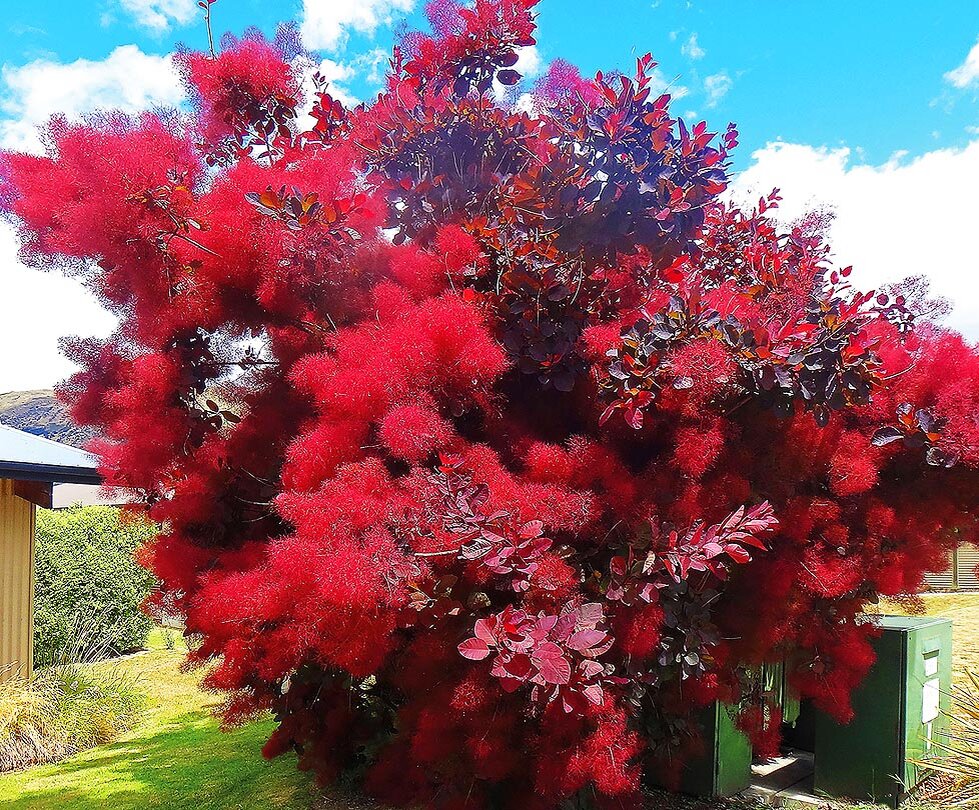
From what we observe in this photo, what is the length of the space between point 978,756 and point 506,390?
319 cm

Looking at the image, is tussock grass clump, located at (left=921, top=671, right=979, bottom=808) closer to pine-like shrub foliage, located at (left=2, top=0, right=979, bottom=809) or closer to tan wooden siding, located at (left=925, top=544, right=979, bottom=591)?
pine-like shrub foliage, located at (left=2, top=0, right=979, bottom=809)

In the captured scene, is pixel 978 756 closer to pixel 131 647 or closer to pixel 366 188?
pixel 366 188

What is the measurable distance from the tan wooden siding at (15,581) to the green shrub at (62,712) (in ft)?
0.94

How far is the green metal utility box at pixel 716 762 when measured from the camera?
4.85 meters

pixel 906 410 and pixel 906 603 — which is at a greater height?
pixel 906 410

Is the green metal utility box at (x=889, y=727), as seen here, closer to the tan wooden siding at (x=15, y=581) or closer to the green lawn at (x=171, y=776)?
the green lawn at (x=171, y=776)

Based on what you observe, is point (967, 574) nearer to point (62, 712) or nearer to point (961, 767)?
point (961, 767)

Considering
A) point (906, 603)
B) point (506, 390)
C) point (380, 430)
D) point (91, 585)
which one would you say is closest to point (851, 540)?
point (906, 603)

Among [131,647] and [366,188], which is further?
[131,647]

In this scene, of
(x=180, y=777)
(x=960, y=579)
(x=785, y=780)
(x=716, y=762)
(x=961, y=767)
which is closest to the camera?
(x=961, y=767)

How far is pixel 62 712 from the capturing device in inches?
266

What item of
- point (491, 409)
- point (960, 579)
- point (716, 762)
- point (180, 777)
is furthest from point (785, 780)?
point (960, 579)

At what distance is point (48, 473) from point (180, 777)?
2881 mm

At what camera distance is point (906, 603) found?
14.7ft
